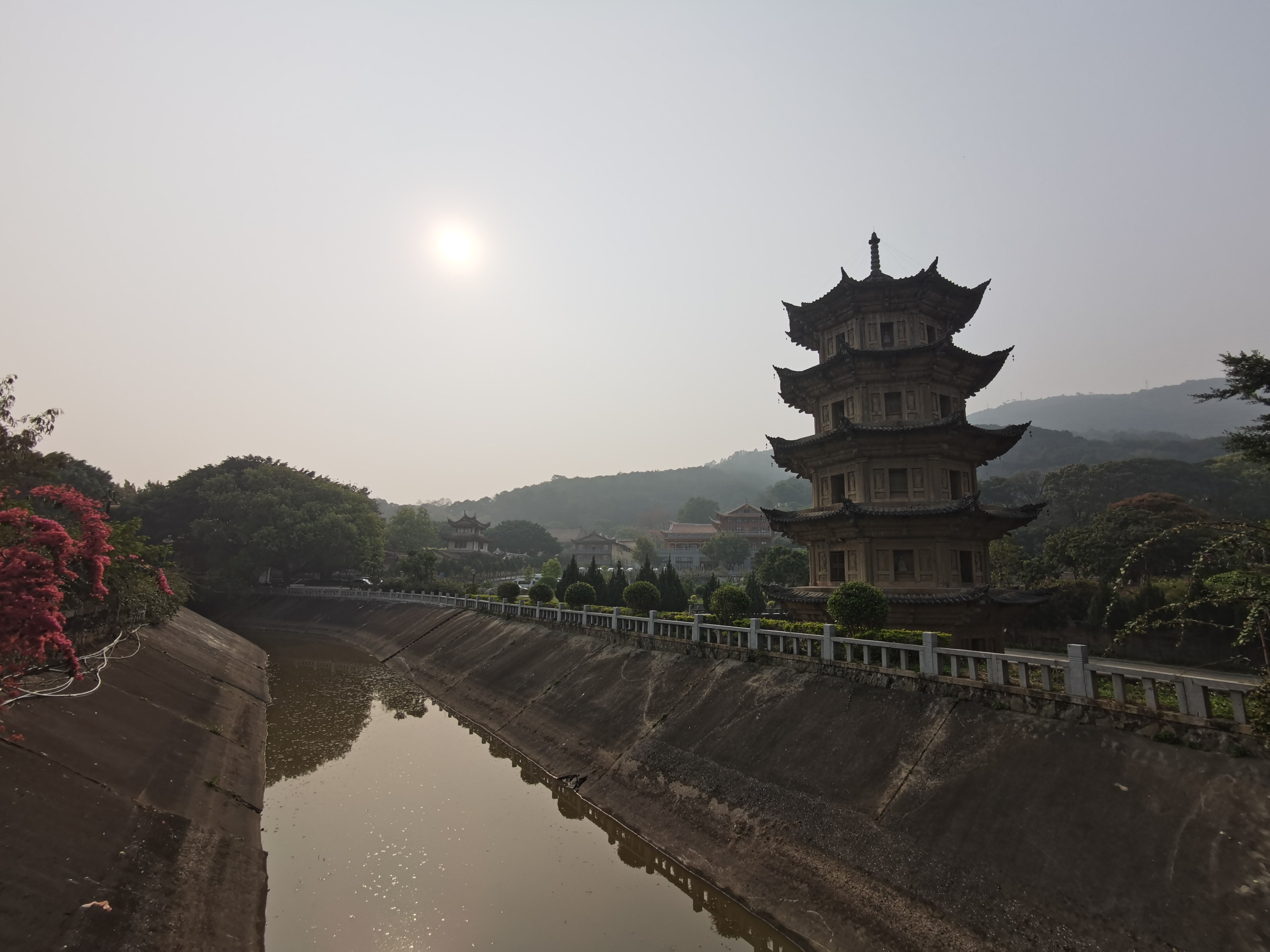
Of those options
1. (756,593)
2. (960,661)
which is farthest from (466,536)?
(960,661)

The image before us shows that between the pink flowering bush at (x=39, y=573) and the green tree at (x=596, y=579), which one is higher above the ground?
the pink flowering bush at (x=39, y=573)

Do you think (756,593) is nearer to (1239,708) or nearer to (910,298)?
(910,298)

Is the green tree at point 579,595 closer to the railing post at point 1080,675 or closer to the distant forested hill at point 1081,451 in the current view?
the railing post at point 1080,675

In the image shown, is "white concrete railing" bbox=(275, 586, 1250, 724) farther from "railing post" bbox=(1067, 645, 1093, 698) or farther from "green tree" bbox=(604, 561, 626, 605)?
"green tree" bbox=(604, 561, 626, 605)

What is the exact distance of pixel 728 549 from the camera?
98375 mm

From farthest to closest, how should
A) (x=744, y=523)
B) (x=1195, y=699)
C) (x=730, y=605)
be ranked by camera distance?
(x=744, y=523), (x=730, y=605), (x=1195, y=699)

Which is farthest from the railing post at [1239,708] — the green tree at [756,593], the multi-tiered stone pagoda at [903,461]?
the green tree at [756,593]

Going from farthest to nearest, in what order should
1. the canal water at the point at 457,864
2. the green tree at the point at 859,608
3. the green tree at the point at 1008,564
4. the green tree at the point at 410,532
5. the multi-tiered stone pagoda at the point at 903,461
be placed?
the green tree at the point at 410,532 < the green tree at the point at 1008,564 < the multi-tiered stone pagoda at the point at 903,461 < the green tree at the point at 859,608 < the canal water at the point at 457,864

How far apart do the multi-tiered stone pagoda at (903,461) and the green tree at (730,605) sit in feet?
7.07

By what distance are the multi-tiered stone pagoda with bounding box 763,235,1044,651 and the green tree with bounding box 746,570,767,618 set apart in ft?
26.4

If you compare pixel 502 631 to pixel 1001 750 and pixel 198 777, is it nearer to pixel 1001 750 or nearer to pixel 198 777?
pixel 198 777

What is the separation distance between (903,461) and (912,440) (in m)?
0.82

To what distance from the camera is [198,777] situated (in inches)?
591

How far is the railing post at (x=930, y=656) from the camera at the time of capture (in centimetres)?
1359
